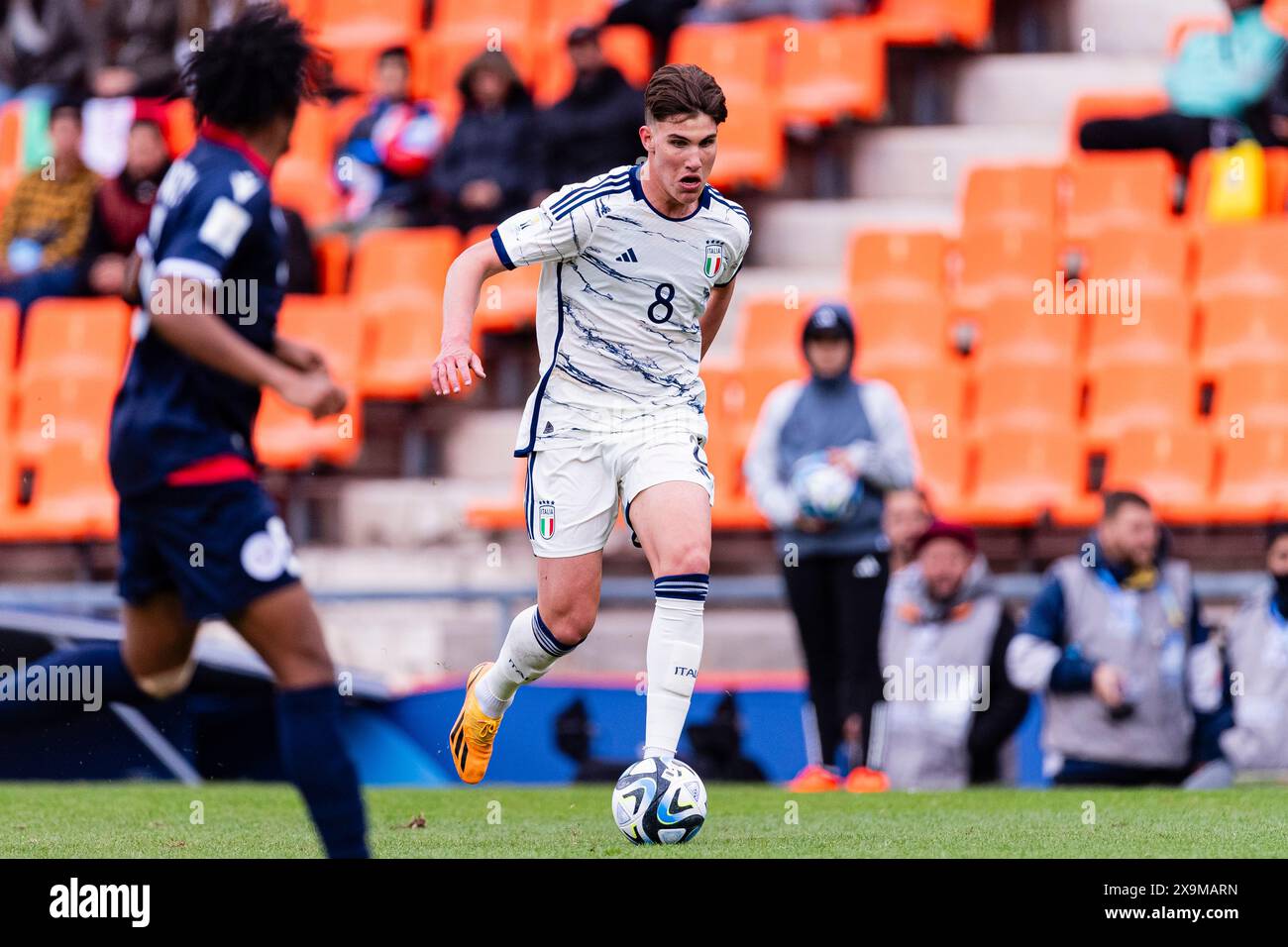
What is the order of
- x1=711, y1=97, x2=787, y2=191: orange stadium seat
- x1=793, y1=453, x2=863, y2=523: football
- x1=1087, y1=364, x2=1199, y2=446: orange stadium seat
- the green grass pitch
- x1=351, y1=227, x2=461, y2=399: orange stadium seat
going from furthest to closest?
x1=711, y1=97, x2=787, y2=191: orange stadium seat, x1=351, y1=227, x2=461, y2=399: orange stadium seat, x1=1087, y1=364, x2=1199, y2=446: orange stadium seat, x1=793, y1=453, x2=863, y2=523: football, the green grass pitch

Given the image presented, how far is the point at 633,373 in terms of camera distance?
698 centimetres

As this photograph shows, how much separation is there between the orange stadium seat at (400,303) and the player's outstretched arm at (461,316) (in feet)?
23.1

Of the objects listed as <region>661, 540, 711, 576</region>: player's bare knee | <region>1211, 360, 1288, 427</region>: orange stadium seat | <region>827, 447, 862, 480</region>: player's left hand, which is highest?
<region>1211, 360, 1288, 427</region>: orange stadium seat

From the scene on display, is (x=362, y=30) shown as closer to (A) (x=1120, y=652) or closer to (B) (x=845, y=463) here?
(B) (x=845, y=463)

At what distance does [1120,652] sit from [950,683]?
813 millimetres

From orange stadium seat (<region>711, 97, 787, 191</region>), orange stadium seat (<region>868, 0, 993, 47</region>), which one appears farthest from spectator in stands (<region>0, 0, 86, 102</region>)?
orange stadium seat (<region>868, 0, 993, 47</region>)

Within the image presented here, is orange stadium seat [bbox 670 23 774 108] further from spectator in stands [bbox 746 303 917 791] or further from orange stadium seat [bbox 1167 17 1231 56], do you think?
spectator in stands [bbox 746 303 917 791]

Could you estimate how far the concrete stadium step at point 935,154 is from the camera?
14.6 meters

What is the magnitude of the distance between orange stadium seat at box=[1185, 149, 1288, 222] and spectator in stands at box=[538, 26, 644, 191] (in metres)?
3.40

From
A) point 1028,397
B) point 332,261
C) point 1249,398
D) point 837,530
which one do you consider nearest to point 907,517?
point 837,530

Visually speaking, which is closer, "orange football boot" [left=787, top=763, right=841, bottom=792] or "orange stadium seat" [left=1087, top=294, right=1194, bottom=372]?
"orange football boot" [left=787, top=763, right=841, bottom=792]

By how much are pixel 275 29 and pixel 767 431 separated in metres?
4.47

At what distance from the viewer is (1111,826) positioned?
7.16 m

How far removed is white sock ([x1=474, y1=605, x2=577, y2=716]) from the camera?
7102 millimetres
